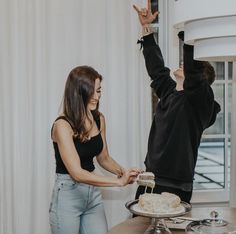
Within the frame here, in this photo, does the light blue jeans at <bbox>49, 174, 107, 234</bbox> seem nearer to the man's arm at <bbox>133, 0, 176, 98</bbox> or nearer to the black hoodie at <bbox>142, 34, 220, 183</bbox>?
the black hoodie at <bbox>142, 34, 220, 183</bbox>

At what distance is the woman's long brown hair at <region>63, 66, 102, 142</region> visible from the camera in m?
2.38

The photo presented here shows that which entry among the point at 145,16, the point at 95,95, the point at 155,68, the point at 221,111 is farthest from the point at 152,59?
the point at 221,111

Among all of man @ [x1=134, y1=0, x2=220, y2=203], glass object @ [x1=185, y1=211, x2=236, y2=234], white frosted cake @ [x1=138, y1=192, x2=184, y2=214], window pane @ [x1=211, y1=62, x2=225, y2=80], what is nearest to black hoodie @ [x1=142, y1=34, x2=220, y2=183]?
man @ [x1=134, y1=0, x2=220, y2=203]

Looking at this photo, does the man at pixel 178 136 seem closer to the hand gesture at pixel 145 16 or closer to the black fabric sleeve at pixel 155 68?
the black fabric sleeve at pixel 155 68

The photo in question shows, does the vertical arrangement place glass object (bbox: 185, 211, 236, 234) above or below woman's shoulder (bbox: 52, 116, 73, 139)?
below

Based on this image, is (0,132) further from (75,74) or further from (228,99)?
(228,99)

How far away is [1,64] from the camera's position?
110 inches

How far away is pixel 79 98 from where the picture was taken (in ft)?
7.92

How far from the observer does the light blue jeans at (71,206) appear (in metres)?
2.36

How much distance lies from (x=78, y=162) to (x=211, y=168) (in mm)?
1542

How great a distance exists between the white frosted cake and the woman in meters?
0.40

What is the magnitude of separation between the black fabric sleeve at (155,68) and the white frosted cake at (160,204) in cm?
90

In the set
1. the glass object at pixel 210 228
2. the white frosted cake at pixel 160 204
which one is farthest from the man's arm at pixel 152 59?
the glass object at pixel 210 228

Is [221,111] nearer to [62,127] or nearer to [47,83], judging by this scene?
[47,83]
